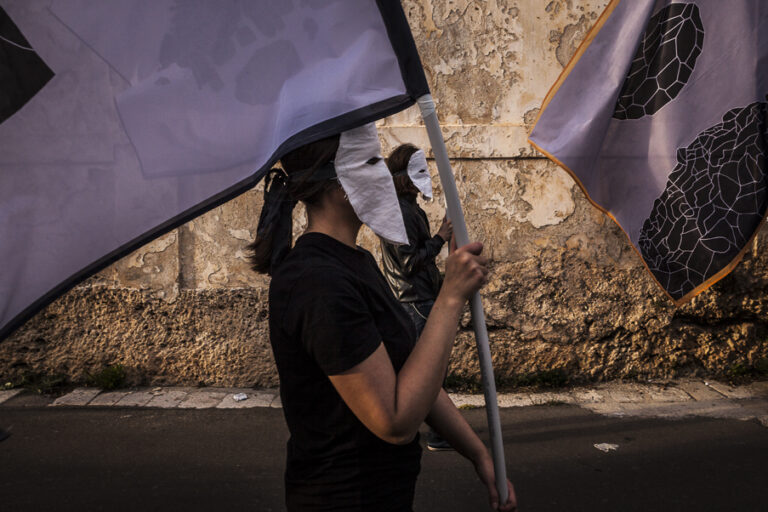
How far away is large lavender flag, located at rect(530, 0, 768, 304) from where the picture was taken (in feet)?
8.63

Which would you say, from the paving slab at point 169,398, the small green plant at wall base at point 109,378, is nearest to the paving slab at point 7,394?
the small green plant at wall base at point 109,378

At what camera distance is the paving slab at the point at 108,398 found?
16.1 feet

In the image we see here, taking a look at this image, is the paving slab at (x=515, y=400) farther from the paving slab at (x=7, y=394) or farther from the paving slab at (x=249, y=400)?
the paving slab at (x=7, y=394)

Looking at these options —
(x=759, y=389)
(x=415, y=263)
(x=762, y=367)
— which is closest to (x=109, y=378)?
(x=415, y=263)

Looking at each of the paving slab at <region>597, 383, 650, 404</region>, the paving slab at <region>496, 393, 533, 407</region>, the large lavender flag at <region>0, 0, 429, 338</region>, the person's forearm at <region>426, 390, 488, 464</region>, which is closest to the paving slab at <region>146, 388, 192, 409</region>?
the paving slab at <region>496, 393, 533, 407</region>

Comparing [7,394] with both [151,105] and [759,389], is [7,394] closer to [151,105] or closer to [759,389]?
[151,105]

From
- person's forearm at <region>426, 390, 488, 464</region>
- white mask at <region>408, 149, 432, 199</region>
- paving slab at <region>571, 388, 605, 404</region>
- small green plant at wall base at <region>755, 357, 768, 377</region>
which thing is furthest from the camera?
small green plant at wall base at <region>755, 357, 768, 377</region>

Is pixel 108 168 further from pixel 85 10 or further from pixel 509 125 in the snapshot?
pixel 509 125

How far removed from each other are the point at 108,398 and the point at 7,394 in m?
0.86

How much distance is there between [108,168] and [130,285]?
4.35m

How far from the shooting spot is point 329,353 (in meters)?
1.23

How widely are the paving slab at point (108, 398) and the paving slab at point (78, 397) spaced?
47 millimetres

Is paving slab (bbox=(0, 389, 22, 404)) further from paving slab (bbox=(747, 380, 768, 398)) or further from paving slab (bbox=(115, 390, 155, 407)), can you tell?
paving slab (bbox=(747, 380, 768, 398))

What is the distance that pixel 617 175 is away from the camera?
2910 millimetres
